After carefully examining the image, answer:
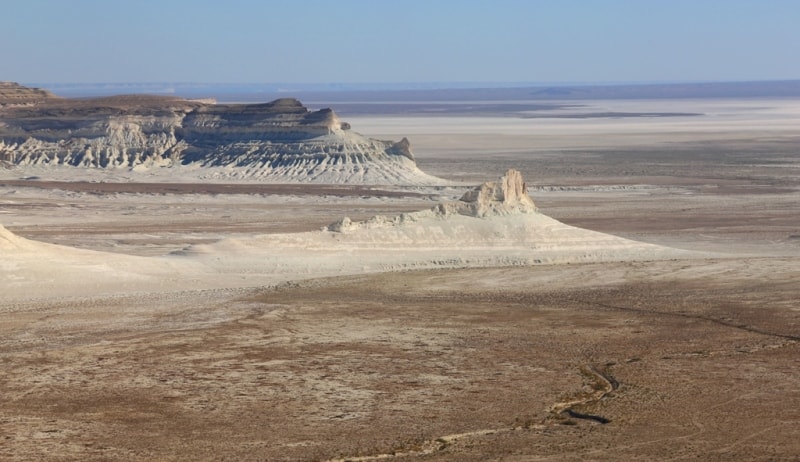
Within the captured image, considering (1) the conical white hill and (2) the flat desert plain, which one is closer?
(2) the flat desert plain

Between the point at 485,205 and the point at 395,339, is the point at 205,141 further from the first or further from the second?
the point at 395,339

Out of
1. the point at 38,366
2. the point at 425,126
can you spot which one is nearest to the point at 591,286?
the point at 38,366

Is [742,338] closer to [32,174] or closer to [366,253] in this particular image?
[366,253]

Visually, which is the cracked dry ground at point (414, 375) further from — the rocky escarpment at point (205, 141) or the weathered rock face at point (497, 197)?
the rocky escarpment at point (205, 141)

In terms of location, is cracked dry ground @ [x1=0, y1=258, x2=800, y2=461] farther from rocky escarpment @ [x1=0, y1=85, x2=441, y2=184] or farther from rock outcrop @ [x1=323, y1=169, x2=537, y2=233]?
rocky escarpment @ [x1=0, y1=85, x2=441, y2=184]

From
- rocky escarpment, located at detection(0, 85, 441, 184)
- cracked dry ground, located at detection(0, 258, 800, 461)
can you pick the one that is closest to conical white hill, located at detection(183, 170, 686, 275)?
cracked dry ground, located at detection(0, 258, 800, 461)

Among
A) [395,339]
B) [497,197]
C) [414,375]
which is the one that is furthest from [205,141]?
[414,375]
